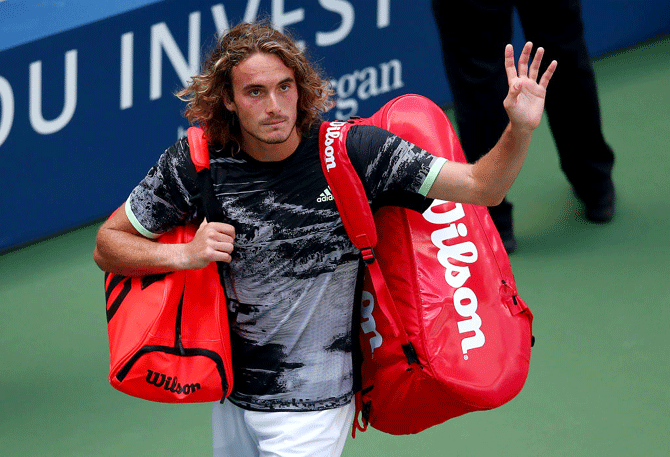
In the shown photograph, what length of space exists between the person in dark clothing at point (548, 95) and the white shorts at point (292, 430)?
73.3 inches

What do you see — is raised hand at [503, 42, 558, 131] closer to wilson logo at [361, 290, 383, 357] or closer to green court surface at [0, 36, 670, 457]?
wilson logo at [361, 290, 383, 357]

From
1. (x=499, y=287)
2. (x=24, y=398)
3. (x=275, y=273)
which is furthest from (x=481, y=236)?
(x=24, y=398)

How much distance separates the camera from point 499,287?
2326mm

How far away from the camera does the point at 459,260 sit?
2.30 meters

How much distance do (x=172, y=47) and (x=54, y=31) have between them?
1.83ft

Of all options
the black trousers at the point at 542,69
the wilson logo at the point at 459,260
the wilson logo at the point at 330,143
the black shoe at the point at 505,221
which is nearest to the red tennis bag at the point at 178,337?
the wilson logo at the point at 330,143

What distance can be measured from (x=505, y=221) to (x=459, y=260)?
173cm

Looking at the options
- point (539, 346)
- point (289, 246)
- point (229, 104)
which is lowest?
point (539, 346)

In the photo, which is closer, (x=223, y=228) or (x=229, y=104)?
(x=223, y=228)

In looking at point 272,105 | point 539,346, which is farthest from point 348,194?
point 539,346

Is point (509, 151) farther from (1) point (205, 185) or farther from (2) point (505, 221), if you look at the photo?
(2) point (505, 221)

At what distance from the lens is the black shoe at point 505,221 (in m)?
3.93

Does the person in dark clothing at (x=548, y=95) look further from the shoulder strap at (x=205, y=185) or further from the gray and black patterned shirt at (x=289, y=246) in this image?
the shoulder strap at (x=205, y=185)

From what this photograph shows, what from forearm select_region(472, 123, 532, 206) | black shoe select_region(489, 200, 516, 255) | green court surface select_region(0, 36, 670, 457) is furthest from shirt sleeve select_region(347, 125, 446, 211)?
black shoe select_region(489, 200, 516, 255)
